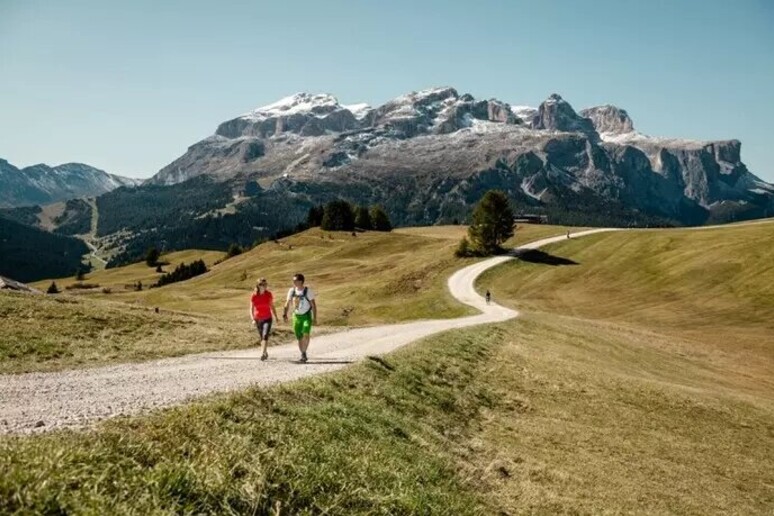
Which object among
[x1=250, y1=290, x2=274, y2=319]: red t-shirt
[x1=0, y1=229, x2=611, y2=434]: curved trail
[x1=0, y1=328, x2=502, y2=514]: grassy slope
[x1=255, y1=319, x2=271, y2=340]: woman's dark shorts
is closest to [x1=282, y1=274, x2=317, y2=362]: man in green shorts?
[x1=0, y1=229, x2=611, y2=434]: curved trail

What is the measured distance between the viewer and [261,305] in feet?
86.0

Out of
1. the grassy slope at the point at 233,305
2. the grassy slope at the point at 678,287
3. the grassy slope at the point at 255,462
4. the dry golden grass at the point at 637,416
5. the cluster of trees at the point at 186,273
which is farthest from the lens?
the cluster of trees at the point at 186,273

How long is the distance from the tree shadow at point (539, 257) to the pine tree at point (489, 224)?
5.06 m

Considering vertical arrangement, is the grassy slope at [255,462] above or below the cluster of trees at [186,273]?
above

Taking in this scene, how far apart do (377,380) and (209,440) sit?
37.0 ft

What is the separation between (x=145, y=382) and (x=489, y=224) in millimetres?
105438

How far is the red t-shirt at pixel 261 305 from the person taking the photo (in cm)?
2611

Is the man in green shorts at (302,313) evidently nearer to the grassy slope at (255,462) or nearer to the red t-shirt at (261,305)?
the red t-shirt at (261,305)

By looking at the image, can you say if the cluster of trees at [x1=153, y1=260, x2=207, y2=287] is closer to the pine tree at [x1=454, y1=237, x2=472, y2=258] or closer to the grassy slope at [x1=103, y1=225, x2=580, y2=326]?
the grassy slope at [x1=103, y1=225, x2=580, y2=326]

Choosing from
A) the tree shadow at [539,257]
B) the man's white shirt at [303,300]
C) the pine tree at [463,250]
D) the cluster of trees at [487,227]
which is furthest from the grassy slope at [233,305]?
the tree shadow at [539,257]

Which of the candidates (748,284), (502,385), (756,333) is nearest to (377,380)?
(502,385)

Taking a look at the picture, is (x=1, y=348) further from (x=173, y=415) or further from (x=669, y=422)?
(x=669, y=422)

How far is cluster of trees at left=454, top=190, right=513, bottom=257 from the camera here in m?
118

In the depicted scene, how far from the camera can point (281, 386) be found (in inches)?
623
